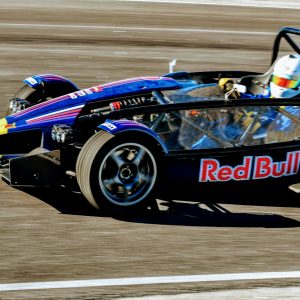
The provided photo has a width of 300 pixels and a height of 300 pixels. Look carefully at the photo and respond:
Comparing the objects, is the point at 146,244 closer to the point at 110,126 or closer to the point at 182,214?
the point at 182,214

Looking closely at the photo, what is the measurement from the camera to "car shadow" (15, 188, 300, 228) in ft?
20.0

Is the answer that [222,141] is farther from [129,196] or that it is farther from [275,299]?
[275,299]

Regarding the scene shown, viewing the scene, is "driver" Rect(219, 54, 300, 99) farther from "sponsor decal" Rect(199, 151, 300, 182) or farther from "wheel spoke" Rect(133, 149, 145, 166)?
"wheel spoke" Rect(133, 149, 145, 166)

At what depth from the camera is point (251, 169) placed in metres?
6.49

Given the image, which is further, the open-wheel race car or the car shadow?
the car shadow

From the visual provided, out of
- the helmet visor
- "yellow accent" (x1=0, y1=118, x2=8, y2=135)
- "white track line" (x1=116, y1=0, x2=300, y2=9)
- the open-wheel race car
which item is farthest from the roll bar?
"white track line" (x1=116, y1=0, x2=300, y2=9)

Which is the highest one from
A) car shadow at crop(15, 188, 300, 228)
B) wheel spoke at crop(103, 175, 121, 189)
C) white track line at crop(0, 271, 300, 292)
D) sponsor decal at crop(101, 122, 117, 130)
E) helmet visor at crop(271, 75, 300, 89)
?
helmet visor at crop(271, 75, 300, 89)

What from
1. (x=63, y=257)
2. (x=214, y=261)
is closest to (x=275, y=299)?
(x=214, y=261)

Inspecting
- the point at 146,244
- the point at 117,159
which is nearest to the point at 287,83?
the point at 117,159

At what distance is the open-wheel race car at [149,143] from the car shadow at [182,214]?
0.12 metres

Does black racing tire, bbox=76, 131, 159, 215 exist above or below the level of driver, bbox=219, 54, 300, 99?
below

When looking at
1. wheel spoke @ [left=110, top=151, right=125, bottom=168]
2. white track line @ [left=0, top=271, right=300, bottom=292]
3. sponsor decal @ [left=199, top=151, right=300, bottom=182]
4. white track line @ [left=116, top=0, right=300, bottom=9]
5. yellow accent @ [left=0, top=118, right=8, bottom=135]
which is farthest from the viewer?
white track line @ [left=116, top=0, right=300, bottom=9]

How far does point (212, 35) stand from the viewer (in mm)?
17438

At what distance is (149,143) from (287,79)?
2.00m
